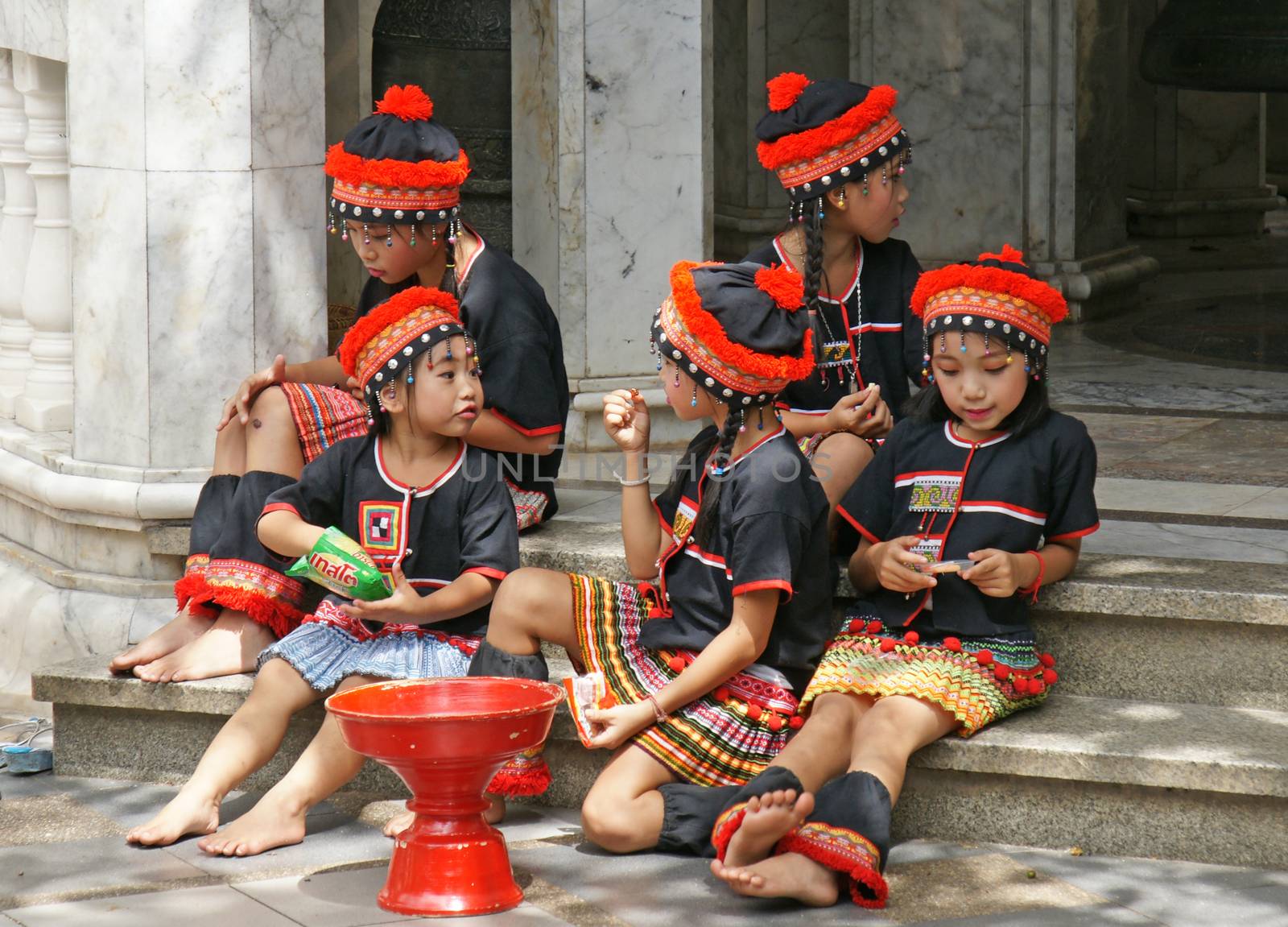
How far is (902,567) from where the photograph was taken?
4395 millimetres

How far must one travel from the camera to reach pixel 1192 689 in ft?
15.0

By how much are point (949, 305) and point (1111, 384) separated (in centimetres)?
351

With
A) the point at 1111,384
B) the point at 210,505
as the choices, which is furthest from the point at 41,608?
the point at 1111,384

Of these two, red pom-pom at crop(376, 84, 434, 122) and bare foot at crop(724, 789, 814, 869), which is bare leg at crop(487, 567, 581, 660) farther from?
red pom-pom at crop(376, 84, 434, 122)

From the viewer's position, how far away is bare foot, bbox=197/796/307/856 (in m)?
4.36

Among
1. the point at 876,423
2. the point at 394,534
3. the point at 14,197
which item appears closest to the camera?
A: the point at 394,534

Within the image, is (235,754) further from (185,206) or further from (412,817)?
(185,206)

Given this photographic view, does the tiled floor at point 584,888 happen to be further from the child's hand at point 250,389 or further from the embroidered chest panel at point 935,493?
the child's hand at point 250,389

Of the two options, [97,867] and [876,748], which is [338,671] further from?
[876,748]

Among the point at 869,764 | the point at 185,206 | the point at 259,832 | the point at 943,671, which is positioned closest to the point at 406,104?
the point at 185,206

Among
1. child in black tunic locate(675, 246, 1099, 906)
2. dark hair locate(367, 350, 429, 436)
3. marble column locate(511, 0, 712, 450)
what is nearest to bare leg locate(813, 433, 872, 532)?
child in black tunic locate(675, 246, 1099, 906)

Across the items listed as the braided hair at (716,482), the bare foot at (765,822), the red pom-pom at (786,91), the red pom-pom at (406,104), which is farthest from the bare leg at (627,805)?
the red pom-pom at (406,104)

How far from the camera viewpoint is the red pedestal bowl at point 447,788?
12.9ft

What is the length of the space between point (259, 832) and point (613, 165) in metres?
2.96
